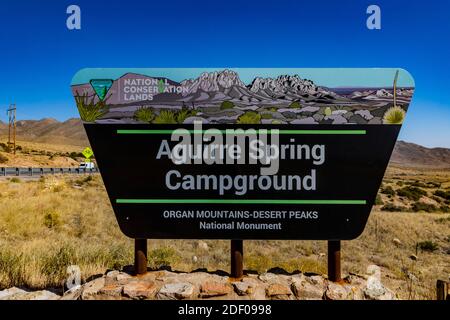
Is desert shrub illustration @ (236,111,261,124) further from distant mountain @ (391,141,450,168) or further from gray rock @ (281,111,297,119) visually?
distant mountain @ (391,141,450,168)

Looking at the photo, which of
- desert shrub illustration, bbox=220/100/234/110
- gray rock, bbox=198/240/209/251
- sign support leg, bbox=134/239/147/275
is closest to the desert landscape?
gray rock, bbox=198/240/209/251

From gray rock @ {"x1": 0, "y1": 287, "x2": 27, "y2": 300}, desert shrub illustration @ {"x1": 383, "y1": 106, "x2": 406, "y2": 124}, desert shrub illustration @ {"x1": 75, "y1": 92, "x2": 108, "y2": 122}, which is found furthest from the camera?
desert shrub illustration @ {"x1": 75, "y1": 92, "x2": 108, "y2": 122}

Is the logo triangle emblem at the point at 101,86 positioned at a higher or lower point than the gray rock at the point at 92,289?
higher

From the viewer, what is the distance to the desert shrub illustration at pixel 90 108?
15.1ft

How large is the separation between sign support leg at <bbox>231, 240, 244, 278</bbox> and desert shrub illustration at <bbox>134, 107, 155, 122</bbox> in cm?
200

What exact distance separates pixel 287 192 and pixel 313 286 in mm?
1236

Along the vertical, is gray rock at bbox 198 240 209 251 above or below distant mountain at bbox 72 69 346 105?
below

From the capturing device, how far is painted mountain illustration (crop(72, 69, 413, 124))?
4527 mm

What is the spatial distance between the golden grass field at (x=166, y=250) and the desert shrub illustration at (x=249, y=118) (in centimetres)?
324

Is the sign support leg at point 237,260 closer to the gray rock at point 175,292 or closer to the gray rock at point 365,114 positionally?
the gray rock at point 175,292

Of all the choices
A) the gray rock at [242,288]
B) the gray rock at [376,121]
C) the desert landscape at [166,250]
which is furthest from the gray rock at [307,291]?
the gray rock at [376,121]

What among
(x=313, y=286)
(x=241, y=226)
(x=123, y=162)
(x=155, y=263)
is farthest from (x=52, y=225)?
(x=313, y=286)

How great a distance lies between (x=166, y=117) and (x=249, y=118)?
110 cm
